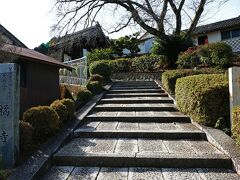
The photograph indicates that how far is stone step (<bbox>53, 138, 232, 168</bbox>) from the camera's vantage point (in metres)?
3.77

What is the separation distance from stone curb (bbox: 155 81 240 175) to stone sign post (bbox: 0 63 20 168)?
10.1ft

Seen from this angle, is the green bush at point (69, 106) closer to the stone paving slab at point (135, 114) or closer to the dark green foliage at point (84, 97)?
the stone paving slab at point (135, 114)

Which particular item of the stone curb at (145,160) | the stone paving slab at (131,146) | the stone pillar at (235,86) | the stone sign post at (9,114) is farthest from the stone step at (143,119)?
the stone sign post at (9,114)

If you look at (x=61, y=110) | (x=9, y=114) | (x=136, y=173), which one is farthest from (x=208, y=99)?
(x=9, y=114)

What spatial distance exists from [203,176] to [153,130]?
5.93 feet

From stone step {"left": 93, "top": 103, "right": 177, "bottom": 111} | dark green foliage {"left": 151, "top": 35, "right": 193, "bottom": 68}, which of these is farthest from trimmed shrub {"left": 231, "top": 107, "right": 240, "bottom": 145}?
dark green foliage {"left": 151, "top": 35, "right": 193, "bottom": 68}

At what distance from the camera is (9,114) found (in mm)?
3693

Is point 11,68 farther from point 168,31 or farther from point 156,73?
point 168,31

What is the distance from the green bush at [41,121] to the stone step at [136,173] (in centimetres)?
91

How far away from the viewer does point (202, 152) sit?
405 centimetres

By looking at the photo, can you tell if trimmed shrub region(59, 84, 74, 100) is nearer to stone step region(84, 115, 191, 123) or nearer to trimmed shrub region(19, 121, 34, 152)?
stone step region(84, 115, 191, 123)

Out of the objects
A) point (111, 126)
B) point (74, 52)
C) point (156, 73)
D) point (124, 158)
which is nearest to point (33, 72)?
point (111, 126)

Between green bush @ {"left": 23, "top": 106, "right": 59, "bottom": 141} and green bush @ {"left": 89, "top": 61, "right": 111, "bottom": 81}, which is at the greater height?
green bush @ {"left": 89, "top": 61, "right": 111, "bottom": 81}

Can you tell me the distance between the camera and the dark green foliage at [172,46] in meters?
16.3
